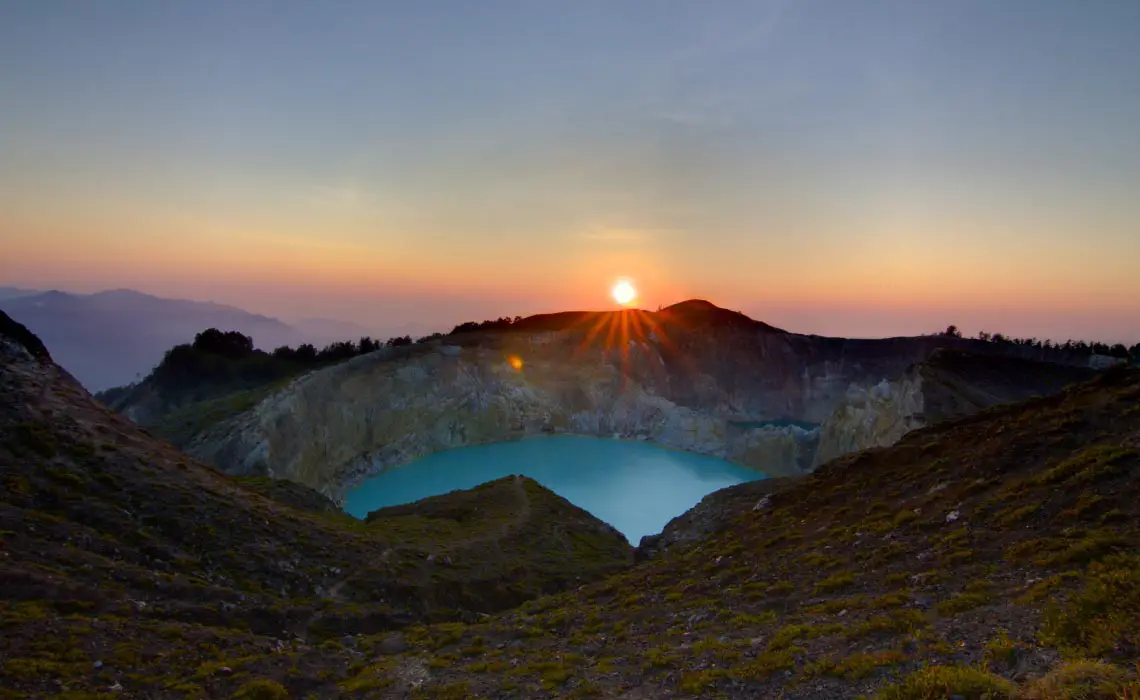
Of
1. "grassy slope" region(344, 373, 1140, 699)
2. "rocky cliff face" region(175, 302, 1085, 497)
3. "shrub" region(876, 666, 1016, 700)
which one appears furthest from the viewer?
"rocky cliff face" region(175, 302, 1085, 497)

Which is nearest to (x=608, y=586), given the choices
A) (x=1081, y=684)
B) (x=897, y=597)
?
(x=897, y=597)

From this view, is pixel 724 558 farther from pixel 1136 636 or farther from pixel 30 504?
pixel 30 504

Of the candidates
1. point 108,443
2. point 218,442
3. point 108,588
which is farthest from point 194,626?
point 218,442

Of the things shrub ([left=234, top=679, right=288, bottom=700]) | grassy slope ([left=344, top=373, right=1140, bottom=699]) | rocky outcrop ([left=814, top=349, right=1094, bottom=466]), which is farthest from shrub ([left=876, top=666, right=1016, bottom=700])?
rocky outcrop ([left=814, top=349, right=1094, bottom=466])

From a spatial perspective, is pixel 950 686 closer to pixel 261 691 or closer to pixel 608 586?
pixel 261 691

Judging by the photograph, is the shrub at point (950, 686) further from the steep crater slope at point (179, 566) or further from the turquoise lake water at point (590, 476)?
the turquoise lake water at point (590, 476)

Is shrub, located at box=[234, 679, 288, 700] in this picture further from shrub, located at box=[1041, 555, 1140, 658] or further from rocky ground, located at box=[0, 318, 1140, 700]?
shrub, located at box=[1041, 555, 1140, 658]

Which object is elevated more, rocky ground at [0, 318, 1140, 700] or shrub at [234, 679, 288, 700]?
rocky ground at [0, 318, 1140, 700]
